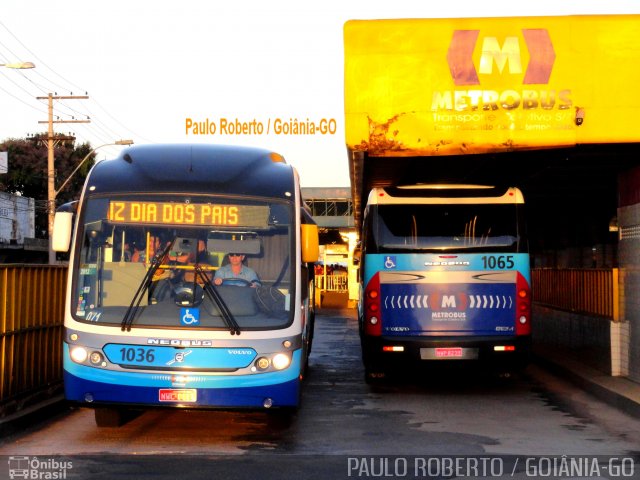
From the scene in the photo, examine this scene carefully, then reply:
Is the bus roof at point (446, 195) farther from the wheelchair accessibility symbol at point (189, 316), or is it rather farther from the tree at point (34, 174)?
the tree at point (34, 174)

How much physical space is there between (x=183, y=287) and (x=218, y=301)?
1.23ft

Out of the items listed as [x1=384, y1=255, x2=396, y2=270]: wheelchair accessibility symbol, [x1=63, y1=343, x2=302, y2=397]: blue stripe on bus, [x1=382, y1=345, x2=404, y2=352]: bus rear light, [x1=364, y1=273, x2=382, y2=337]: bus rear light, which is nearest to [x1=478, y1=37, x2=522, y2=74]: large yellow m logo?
[x1=384, y1=255, x2=396, y2=270]: wheelchair accessibility symbol

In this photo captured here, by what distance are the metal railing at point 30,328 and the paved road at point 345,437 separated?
535 millimetres

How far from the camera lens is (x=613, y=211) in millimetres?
22812

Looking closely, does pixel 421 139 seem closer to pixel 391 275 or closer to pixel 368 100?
pixel 368 100

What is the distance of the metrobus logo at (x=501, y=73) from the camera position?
515 inches

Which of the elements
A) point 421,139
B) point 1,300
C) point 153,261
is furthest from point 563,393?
point 1,300

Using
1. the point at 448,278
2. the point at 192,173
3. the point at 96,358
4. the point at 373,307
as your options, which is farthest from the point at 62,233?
the point at 448,278

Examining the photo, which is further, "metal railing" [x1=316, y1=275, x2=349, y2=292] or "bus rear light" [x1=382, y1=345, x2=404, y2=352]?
"metal railing" [x1=316, y1=275, x2=349, y2=292]

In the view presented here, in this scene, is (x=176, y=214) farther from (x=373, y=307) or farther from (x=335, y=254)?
(x=335, y=254)

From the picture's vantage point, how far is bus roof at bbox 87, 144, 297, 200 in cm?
1052

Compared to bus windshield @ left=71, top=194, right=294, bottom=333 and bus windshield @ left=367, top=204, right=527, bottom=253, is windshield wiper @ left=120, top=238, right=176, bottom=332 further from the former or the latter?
bus windshield @ left=367, top=204, right=527, bottom=253

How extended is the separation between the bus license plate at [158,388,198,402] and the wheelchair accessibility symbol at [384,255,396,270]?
5119 mm

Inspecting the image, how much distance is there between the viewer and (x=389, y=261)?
47.4 feet
